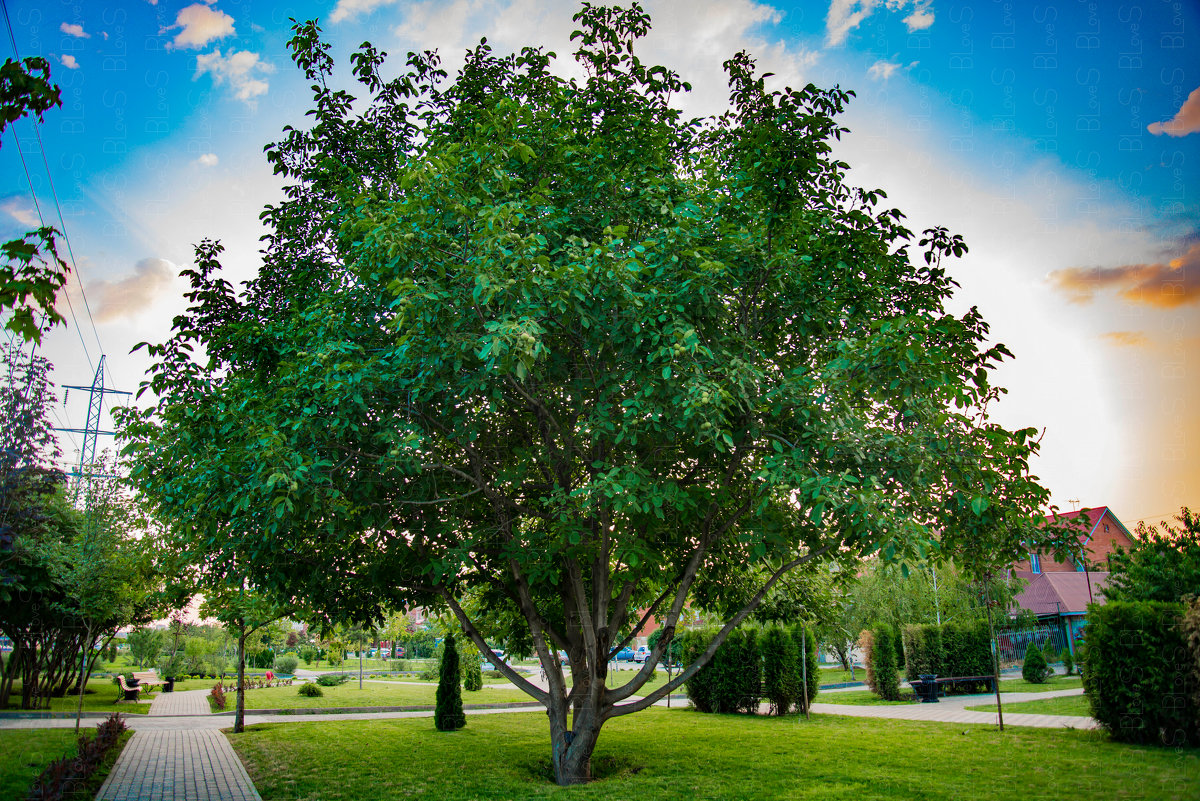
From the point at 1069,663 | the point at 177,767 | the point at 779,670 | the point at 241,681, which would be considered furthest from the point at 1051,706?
the point at 241,681

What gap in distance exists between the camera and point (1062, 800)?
752 cm

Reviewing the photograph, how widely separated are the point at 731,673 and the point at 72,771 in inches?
590

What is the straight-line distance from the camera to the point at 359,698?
82.2 ft

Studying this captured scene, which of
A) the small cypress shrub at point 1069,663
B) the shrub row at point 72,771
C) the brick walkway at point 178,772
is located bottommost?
the small cypress shrub at point 1069,663

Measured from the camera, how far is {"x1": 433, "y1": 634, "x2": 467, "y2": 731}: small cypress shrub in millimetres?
16234

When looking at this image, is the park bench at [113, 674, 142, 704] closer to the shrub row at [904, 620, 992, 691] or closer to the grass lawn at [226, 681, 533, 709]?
the grass lawn at [226, 681, 533, 709]

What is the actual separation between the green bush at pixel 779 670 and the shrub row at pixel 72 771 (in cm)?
1465

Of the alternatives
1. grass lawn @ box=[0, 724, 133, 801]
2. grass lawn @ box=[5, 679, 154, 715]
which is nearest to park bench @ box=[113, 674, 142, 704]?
grass lawn @ box=[5, 679, 154, 715]

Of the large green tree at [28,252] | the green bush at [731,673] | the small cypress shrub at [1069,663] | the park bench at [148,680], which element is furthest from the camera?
the park bench at [148,680]

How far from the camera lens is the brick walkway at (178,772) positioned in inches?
369

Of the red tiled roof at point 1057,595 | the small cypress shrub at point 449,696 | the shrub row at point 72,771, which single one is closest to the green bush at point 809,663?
the small cypress shrub at point 449,696

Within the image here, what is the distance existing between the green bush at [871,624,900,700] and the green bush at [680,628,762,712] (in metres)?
5.62

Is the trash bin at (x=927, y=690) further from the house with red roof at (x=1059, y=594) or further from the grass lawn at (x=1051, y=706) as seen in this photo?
the house with red roof at (x=1059, y=594)

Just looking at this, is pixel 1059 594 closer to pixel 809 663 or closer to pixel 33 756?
pixel 809 663
